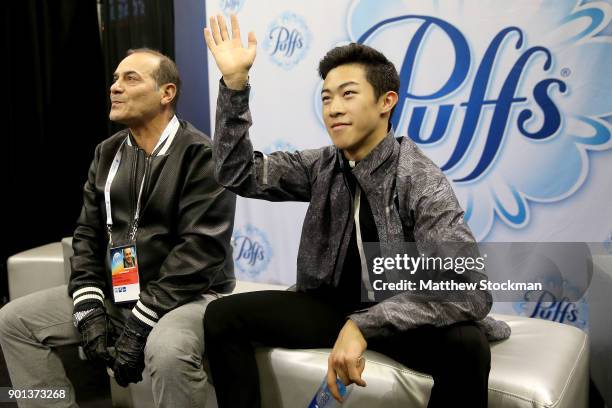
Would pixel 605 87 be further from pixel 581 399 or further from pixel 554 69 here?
pixel 581 399

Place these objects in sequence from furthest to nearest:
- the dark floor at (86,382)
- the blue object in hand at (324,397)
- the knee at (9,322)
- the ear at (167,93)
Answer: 1. the dark floor at (86,382)
2. the ear at (167,93)
3. the knee at (9,322)
4. the blue object in hand at (324,397)

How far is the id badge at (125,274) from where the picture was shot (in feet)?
6.38

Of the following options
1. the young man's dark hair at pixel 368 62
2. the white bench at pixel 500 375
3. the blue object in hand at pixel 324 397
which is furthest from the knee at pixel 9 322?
the young man's dark hair at pixel 368 62

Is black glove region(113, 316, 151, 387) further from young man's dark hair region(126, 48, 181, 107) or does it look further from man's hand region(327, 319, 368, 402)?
young man's dark hair region(126, 48, 181, 107)

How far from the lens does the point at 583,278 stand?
2.49 m

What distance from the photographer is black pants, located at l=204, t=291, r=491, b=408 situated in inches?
57.3

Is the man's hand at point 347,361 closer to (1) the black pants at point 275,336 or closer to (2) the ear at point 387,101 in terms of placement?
(1) the black pants at point 275,336

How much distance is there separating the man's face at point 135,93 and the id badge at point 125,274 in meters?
0.45

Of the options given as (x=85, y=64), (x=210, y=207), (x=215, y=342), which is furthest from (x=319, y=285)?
(x=85, y=64)

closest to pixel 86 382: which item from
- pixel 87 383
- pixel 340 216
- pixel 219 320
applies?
pixel 87 383

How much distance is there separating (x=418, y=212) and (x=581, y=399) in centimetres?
71

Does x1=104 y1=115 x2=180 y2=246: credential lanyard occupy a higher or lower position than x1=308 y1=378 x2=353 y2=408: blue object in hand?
higher

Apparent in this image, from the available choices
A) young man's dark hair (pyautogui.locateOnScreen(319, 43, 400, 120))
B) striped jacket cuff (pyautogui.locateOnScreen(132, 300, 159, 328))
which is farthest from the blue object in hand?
young man's dark hair (pyautogui.locateOnScreen(319, 43, 400, 120))

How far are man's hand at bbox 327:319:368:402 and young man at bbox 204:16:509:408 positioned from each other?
2 centimetres
